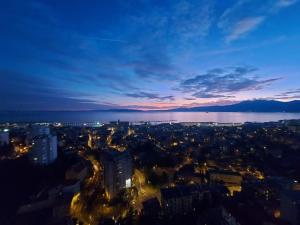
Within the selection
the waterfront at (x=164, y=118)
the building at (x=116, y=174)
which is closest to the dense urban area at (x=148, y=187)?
the building at (x=116, y=174)

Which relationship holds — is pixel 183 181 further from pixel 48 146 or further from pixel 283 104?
pixel 283 104

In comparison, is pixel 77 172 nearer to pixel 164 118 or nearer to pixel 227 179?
pixel 227 179

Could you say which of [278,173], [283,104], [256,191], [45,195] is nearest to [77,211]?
[45,195]

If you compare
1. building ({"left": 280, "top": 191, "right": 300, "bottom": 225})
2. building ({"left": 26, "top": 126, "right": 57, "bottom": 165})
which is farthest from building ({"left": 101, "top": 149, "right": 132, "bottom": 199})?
building ({"left": 280, "top": 191, "right": 300, "bottom": 225})

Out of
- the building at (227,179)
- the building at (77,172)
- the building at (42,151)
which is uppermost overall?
the building at (42,151)

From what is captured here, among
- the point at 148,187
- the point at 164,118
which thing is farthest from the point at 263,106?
the point at 148,187

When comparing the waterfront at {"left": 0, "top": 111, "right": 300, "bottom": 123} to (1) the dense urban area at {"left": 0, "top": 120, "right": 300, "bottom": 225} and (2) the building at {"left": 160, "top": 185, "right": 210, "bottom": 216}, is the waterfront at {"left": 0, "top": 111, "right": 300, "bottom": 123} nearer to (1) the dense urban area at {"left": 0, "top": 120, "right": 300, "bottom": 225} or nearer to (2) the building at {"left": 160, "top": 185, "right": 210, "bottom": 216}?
(1) the dense urban area at {"left": 0, "top": 120, "right": 300, "bottom": 225}

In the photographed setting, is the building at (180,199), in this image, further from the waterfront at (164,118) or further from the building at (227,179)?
the waterfront at (164,118)
